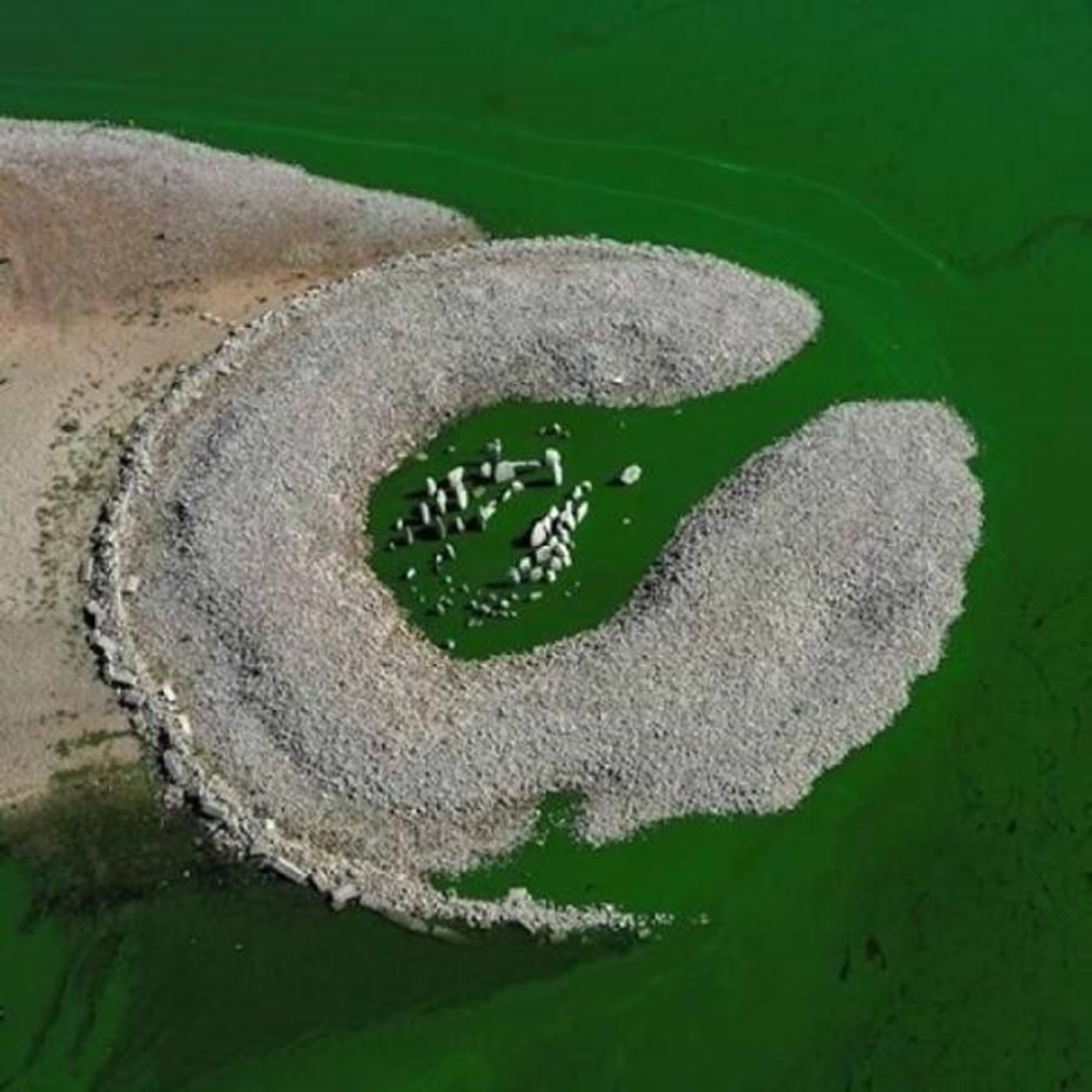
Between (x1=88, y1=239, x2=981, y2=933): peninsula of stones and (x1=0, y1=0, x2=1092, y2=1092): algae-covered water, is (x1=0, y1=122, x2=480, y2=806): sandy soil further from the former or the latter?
(x1=0, y1=0, x2=1092, y2=1092): algae-covered water

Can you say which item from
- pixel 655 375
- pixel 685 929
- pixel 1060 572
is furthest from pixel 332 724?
pixel 1060 572

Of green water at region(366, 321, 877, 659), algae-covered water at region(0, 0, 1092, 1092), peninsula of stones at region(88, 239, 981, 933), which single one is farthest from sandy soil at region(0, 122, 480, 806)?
green water at region(366, 321, 877, 659)

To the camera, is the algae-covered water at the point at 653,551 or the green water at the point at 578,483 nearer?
the algae-covered water at the point at 653,551

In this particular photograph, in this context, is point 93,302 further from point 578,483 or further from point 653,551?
point 653,551

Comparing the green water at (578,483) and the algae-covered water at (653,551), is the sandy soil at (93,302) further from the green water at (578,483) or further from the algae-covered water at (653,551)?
the green water at (578,483)

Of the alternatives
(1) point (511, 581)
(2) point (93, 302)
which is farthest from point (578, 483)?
(2) point (93, 302)

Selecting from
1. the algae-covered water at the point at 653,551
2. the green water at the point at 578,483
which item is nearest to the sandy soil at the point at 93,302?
the algae-covered water at the point at 653,551
